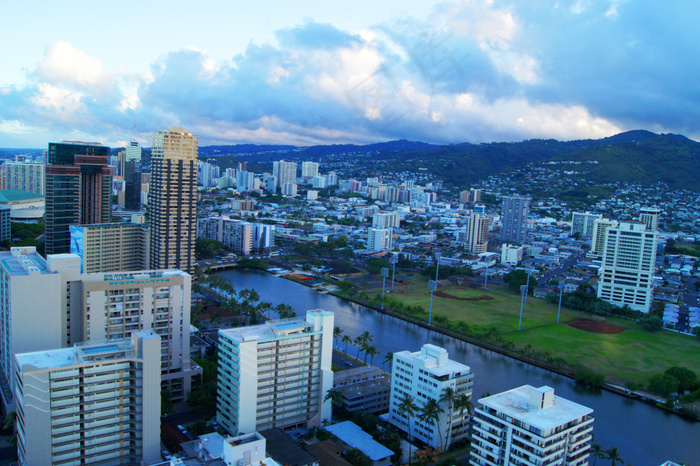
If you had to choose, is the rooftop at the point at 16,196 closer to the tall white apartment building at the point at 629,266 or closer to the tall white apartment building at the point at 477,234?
the tall white apartment building at the point at 477,234

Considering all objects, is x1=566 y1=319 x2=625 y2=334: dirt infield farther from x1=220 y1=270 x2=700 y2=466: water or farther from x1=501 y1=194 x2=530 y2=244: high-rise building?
x1=501 y1=194 x2=530 y2=244: high-rise building

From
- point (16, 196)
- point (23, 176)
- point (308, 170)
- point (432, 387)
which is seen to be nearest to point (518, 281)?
point (432, 387)

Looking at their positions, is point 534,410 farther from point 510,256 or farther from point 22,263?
point 510,256

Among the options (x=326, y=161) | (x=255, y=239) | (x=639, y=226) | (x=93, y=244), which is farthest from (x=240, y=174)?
(x=639, y=226)

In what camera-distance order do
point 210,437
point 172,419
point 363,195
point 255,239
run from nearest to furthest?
point 210,437, point 172,419, point 255,239, point 363,195

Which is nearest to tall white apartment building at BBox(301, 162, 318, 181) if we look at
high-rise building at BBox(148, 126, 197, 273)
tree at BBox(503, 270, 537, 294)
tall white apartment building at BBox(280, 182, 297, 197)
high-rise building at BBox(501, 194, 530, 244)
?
tall white apartment building at BBox(280, 182, 297, 197)

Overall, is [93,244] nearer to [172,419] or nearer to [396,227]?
[172,419]

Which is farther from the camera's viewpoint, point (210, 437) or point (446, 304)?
point (446, 304)
